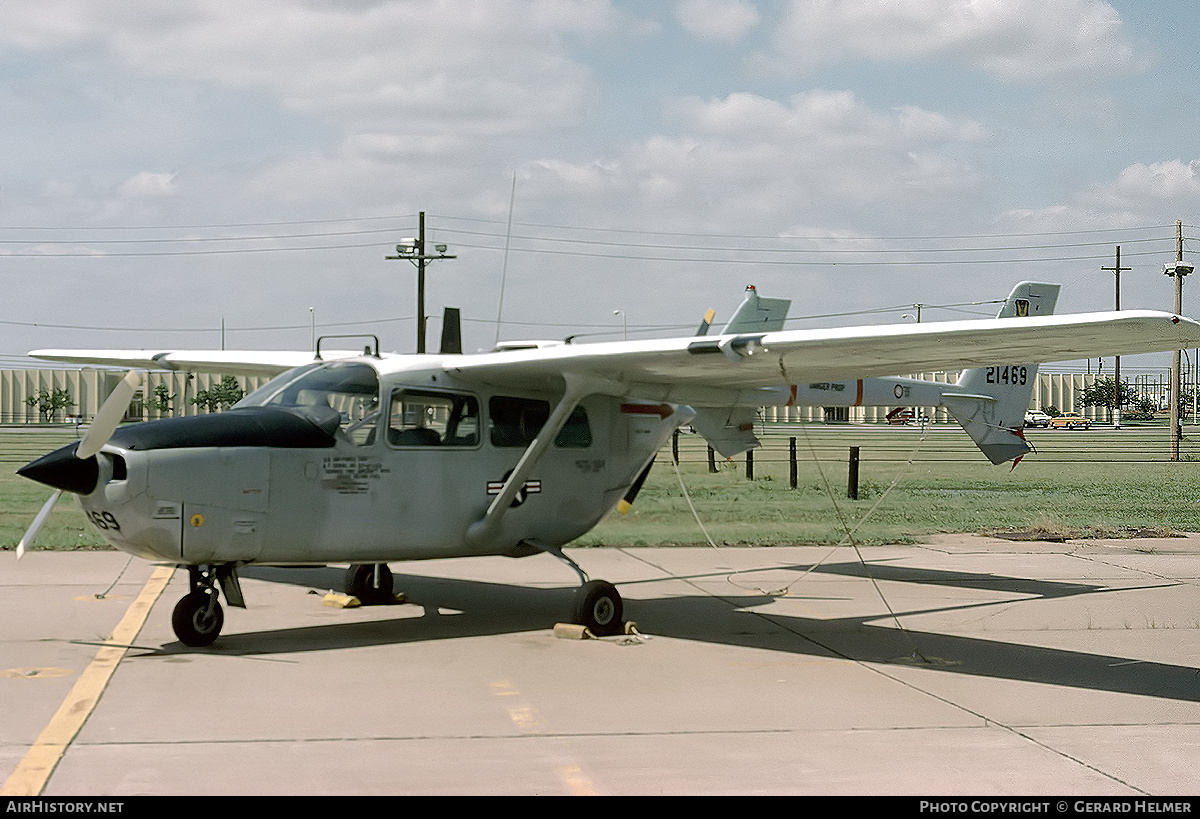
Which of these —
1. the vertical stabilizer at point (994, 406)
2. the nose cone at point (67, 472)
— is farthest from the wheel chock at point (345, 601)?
the vertical stabilizer at point (994, 406)

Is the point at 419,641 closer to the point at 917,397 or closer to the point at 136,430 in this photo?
the point at 136,430

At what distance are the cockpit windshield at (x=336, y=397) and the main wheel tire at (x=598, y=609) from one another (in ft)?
7.00

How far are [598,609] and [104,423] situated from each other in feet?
13.2

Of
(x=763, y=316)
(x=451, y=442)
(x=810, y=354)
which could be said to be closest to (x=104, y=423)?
(x=451, y=442)

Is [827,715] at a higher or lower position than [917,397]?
lower

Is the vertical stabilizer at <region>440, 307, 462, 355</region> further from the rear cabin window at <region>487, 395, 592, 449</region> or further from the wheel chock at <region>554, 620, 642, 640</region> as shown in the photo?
the wheel chock at <region>554, 620, 642, 640</region>

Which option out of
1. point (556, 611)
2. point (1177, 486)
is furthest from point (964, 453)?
point (556, 611)

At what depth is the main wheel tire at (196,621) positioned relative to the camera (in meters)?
8.80

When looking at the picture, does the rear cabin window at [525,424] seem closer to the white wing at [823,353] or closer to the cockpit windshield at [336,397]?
the white wing at [823,353]

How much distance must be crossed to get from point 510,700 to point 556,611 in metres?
3.88

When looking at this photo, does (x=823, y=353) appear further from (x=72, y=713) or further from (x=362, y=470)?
(x=72, y=713)

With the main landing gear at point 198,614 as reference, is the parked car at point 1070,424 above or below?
above

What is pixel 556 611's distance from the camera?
11227 millimetres

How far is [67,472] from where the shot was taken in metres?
7.97
